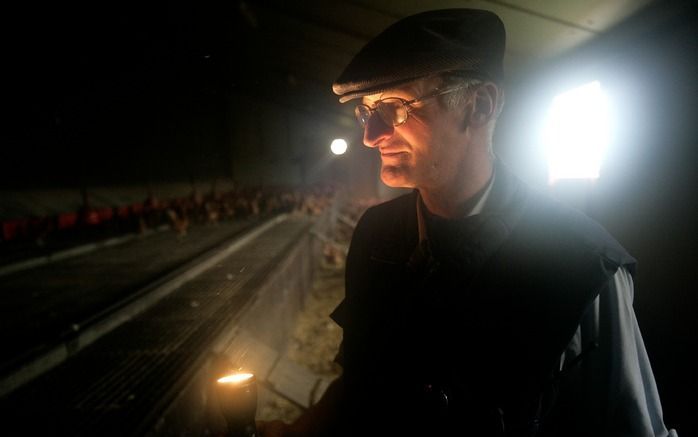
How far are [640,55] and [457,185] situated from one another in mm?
3081

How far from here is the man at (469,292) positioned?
1.20m

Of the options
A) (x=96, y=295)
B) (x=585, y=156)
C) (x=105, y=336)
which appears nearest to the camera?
(x=105, y=336)

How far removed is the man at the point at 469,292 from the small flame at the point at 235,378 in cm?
36

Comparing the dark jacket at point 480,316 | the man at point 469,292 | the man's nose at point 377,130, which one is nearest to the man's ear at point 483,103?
the man at point 469,292

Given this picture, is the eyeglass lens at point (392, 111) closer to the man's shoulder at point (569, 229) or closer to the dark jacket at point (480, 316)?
the dark jacket at point (480, 316)

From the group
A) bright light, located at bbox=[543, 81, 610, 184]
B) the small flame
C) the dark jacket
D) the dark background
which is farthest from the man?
bright light, located at bbox=[543, 81, 610, 184]

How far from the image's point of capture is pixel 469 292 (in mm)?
1312

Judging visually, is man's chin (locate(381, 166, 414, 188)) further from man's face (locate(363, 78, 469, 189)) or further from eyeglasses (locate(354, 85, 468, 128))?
eyeglasses (locate(354, 85, 468, 128))

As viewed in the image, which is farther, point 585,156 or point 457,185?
point 585,156

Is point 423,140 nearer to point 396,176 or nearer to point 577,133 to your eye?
point 396,176

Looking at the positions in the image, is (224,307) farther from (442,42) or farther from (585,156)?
(585,156)

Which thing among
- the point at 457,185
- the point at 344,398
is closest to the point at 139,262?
the point at 344,398

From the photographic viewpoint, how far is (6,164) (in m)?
7.82

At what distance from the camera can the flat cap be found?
52.5 inches
